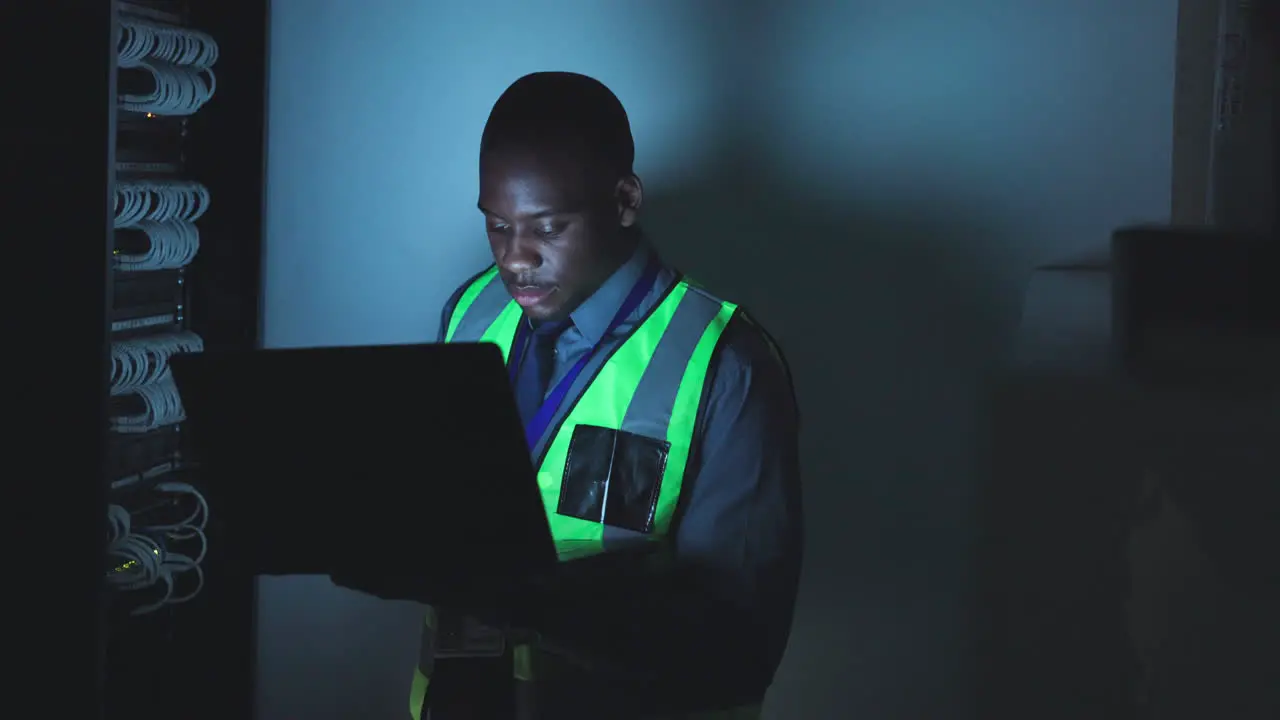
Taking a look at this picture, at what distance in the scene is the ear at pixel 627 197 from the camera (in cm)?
155

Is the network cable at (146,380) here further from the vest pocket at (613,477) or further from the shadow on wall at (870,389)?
the shadow on wall at (870,389)

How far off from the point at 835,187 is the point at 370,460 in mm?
1293

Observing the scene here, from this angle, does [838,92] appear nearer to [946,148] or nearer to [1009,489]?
[946,148]

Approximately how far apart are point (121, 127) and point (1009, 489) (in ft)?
5.88

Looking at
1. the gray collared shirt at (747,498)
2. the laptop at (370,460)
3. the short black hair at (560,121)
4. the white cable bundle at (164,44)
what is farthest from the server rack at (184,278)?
the gray collared shirt at (747,498)

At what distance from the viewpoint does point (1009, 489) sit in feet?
1.86

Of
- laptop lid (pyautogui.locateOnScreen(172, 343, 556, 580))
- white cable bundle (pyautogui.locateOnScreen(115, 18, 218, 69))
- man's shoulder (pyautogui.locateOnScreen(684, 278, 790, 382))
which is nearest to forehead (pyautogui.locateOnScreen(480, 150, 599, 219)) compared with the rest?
man's shoulder (pyautogui.locateOnScreen(684, 278, 790, 382))

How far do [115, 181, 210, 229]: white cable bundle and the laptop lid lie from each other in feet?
2.72

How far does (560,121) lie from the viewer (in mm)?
1520

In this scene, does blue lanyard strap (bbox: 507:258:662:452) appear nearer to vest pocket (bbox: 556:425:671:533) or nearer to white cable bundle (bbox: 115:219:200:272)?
vest pocket (bbox: 556:425:671:533)

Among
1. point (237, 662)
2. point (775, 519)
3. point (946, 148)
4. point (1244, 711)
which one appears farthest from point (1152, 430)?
point (237, 662)

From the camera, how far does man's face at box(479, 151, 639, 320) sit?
1.51m

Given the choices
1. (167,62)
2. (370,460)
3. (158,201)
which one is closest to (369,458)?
(370,460)

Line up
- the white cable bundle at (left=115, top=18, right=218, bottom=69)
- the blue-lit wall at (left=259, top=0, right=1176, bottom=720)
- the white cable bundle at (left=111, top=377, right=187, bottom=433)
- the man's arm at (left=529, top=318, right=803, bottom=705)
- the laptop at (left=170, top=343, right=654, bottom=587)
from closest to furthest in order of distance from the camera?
the laptop at (left=170, top=343, right=654, bottom=587) < the man's arm at (left=529, top=318, right=803, bottom=705) < the white cable bundle at (left=115, top=18, right=218, bottom=69) < the white cable bundle at (left=111, top=377, right=187, bottom=433) < the blue-lit wall at (left=259, top=0, right=1176, bottom=720)
